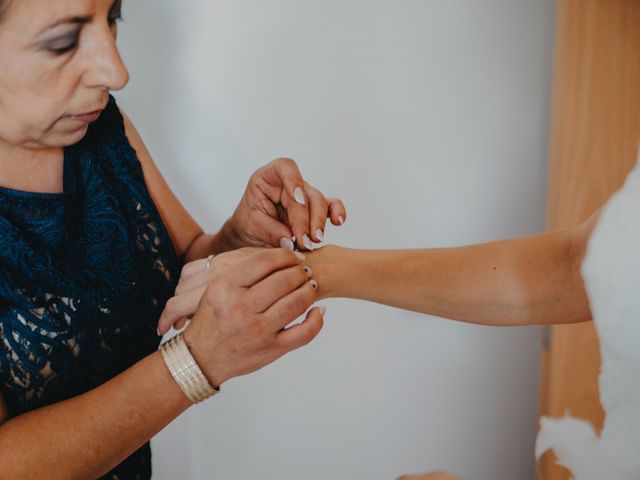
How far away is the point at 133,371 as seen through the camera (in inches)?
33.6

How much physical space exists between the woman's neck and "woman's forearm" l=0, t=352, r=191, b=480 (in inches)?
12.2

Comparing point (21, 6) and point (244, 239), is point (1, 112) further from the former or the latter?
point (244, 239)

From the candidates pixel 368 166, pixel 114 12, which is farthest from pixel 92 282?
pixel 368 166

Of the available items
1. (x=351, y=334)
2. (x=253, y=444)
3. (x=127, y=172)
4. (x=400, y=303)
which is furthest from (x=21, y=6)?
(x=253, y=444)

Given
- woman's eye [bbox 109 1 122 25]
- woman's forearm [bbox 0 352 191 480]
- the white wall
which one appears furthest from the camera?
the white wall

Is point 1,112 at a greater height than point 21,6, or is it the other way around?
point 21,6

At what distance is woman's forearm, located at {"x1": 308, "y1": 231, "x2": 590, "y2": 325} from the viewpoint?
0.92m

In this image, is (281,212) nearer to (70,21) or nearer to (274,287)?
(274,287)

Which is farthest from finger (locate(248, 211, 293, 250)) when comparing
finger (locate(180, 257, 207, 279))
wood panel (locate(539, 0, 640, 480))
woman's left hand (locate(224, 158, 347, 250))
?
wood panel (locate(539, 0, 640, 480))

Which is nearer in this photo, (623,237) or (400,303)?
(623,237)

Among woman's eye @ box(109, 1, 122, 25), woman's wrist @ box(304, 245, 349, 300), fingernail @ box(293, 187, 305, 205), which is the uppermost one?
woman's eye @ box(109, 1, 122, 25)

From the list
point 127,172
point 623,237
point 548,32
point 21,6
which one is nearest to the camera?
point 623,237

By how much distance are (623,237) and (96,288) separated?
0.68 meters

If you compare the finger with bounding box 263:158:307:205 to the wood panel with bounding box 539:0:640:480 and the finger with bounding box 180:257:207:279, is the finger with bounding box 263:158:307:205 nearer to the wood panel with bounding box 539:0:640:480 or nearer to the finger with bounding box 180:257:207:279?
the finger with bounding box 180:257:207:279
